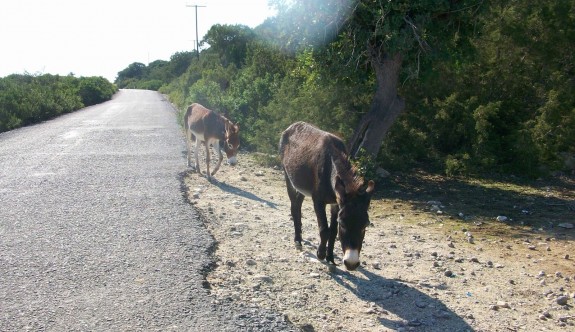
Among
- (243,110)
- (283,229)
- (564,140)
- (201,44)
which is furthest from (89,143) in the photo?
(201,44)

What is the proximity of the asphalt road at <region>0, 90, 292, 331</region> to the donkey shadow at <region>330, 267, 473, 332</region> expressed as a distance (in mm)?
1213

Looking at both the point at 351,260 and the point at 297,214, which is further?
the point at 297,214

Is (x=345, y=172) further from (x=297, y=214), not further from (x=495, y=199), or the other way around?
(x=495, y=199)

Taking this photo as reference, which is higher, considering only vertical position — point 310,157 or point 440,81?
point 440,81

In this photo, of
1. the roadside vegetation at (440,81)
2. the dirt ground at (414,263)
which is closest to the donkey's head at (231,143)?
the dirt ground at (414,263)

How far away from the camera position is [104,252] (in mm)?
6469

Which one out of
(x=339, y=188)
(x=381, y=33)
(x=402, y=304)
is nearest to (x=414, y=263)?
(x=402, y=304)

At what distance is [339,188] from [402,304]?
4.79 feet

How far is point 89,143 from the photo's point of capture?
1716cm

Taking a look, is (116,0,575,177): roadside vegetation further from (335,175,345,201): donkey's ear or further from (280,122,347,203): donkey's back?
Result: (335,175,345,201): donkey's ear

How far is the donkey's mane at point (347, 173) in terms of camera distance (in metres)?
5.44

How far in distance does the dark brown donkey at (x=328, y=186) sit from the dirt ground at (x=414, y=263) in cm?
56

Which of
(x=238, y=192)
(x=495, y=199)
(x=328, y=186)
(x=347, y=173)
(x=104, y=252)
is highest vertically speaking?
(x=347, y=173)

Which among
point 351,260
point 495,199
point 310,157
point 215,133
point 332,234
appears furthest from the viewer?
point 215,133
